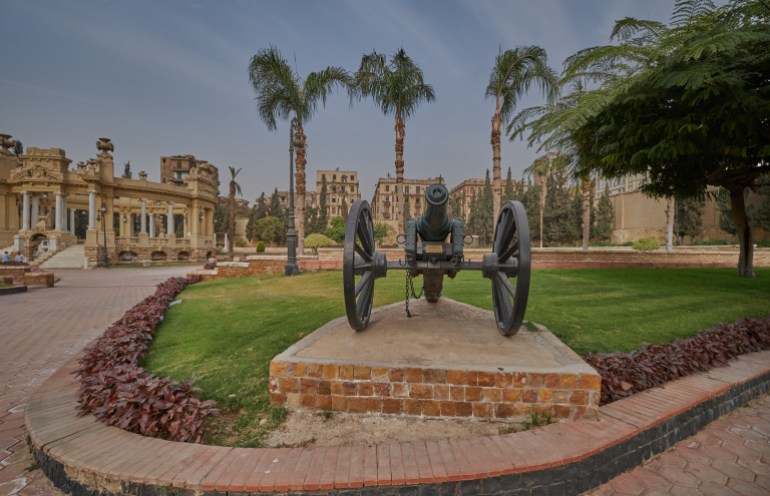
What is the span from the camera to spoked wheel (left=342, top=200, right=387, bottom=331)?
3217 millimetres

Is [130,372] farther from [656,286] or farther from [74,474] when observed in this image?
[656,286]

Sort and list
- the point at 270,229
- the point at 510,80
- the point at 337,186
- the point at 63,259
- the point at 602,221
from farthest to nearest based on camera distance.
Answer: the point at 337,186 → the point at 270,229 → the point at 602,221 → the point at 63,259 → the point at 510,80

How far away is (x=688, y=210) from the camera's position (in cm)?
3491

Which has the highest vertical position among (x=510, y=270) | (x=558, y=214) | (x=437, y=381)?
(x=558, y=214)

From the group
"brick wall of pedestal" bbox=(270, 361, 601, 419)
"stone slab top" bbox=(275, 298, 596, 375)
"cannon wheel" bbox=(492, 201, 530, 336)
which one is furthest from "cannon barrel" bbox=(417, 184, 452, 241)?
"brick wall of pedestal" bbox=(270, 361, 601, 419)

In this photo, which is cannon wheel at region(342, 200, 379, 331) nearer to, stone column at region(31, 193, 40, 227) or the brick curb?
the brick curb

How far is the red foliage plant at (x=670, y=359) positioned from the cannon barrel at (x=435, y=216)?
6.29 feet

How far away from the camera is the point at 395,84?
15594mm

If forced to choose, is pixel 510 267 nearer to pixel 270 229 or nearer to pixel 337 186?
pixel 270 229

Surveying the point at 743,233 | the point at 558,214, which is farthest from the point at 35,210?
Answer: the point at 558,214

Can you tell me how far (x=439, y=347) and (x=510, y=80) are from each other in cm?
1528

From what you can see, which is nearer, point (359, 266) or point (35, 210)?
point (359, 266)

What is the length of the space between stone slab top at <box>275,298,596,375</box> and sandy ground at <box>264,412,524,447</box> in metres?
0.42

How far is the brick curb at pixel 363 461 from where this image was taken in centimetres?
192
